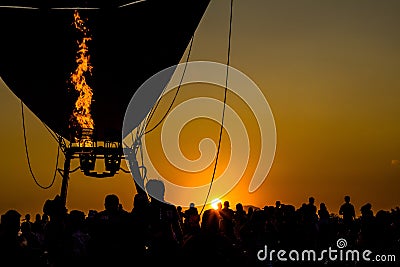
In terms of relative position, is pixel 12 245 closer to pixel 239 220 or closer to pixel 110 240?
pixel 110 240

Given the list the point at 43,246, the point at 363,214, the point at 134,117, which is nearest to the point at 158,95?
the point at 134,117

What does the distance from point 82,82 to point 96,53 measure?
1.65 metres

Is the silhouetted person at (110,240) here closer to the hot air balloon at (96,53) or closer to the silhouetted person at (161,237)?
the silhouetted person at (161,237)

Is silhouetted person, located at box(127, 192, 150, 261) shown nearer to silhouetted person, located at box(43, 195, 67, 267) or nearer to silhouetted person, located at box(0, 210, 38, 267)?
silhouetted person, located at box(43, 195, 67, 267)

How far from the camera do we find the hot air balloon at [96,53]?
1848 cm

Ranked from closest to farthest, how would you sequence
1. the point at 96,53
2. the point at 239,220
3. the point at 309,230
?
the point at 309,230
the point at 239,220
the point at 96,53

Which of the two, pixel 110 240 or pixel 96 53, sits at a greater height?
pixel 96 53

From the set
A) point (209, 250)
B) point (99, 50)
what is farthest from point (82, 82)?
point (209, 250)

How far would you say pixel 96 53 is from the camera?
806 inches

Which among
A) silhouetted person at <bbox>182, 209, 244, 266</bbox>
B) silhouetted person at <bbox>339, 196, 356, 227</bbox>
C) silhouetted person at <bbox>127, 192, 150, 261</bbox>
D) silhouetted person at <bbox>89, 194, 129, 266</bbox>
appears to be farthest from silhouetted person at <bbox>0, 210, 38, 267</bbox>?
silhouetted person at <bbox>339, 196, 356, 227</bbox>

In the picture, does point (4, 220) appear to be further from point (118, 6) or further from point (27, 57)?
point (27, 57)

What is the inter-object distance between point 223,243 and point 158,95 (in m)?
16.4

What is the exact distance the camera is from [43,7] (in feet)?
49.3

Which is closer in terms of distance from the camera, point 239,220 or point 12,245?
point 12,245
